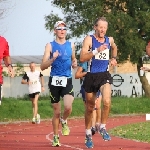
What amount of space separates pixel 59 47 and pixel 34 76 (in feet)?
39.0

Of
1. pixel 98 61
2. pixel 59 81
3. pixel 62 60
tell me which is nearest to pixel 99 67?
pixel 98 61

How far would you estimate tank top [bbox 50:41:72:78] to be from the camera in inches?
543

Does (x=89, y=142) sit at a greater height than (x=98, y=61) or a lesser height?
lesser

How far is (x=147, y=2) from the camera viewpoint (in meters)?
43.9

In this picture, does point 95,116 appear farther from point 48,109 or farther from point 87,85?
point 48,109

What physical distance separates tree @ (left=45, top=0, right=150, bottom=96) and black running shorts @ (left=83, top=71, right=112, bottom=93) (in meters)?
29.5

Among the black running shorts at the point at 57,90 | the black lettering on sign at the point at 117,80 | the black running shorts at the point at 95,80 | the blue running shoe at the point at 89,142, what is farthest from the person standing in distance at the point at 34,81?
the black lettering on sign at the point at 117,80

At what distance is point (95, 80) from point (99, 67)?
272 mm

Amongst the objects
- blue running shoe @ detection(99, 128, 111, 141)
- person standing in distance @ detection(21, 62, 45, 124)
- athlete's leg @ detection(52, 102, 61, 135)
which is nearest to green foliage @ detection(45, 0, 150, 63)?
person standing in distance @ detection(21, 62, 45, 124)

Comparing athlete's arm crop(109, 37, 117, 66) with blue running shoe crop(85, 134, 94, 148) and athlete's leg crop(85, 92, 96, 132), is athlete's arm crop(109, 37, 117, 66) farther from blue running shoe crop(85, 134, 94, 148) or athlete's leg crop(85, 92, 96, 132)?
blue running shoe crop(85, 134, 94, 148)

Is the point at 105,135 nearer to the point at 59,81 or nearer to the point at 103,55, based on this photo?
the point at 103,55

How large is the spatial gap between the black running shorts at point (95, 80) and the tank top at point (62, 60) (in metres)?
0.89

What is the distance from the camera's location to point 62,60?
13.8m

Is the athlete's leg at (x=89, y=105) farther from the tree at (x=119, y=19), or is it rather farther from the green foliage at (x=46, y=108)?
the tree at (x=119, y=19)
